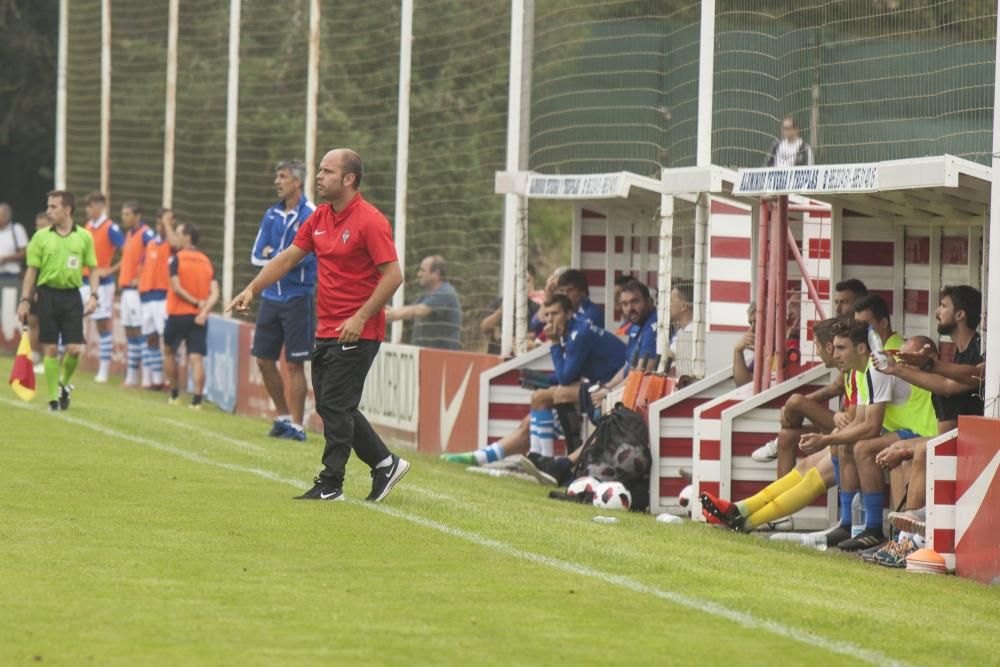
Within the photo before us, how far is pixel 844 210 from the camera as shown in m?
14.0

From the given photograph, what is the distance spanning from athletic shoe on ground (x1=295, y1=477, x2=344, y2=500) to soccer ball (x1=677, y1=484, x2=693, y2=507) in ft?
9.47

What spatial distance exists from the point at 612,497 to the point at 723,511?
1217 millimetres

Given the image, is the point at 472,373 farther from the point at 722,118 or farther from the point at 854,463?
the point at 854,463

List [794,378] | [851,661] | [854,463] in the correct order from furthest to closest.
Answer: [794,378]
[854,463]
[851,661]

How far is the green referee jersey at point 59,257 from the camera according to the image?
18656 mm

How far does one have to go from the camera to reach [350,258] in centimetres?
1142

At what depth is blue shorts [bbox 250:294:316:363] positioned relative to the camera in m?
17.0

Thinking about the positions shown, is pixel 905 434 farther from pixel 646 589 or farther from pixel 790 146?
pixel 646 589

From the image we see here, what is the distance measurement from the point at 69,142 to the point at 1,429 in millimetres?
18840

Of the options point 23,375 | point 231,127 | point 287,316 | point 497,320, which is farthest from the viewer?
point 231,127

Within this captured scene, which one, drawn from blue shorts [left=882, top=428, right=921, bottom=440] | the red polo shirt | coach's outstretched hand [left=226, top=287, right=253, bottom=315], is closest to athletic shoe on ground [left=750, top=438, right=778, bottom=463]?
blue shorts [left=882, top=428, right=921, bottom=440]

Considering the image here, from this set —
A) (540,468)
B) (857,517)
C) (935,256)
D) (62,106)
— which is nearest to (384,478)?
(857,517)

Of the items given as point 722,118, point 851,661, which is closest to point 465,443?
point 722,118

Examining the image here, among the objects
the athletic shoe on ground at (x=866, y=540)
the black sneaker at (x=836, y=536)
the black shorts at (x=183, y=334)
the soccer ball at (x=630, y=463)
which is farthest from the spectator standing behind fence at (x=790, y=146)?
the black shorts at (x=183, y=334)
